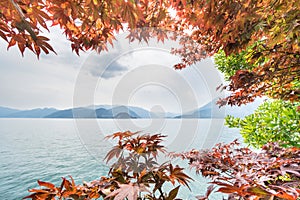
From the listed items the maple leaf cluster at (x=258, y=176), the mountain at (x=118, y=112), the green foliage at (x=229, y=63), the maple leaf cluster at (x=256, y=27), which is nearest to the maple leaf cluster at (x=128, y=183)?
the maple leaf cluster at (x=258, y=176)

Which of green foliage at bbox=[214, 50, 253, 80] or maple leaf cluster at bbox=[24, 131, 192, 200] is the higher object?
→ green foliage at bbox=[214, 50, 253, 80]

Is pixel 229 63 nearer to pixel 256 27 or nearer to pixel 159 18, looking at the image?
pixel 159 18

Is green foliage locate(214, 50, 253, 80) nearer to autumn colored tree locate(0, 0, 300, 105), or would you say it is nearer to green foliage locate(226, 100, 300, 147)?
green foliage locate(226, 100, 300, 147)

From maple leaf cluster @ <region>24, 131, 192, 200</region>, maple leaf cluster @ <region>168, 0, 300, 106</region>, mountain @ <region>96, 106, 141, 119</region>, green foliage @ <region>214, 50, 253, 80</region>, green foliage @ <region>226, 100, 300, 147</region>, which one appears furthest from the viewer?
green foliage @ <region>214, 50, 253, 80</region>

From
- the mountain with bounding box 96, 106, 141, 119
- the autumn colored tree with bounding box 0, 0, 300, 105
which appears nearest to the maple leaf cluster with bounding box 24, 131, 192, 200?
the autumn colored tree with bounding box 0, 0, 300, 105

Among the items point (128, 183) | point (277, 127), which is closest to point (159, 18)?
point (128, 183)

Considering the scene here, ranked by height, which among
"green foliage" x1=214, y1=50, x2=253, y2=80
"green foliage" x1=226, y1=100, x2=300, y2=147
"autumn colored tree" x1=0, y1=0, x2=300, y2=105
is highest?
"green foliage" x1=214, y1=50, x2=253, y2=80

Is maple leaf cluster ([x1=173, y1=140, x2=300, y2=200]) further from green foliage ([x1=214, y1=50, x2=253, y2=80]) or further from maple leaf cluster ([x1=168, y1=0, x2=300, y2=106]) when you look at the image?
green foliage ([x1=214, y1=50, x2=253, y2=80])

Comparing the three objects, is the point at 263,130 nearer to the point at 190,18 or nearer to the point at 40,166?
the point at 190,18

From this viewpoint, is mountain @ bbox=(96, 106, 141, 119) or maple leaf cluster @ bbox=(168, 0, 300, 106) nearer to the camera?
maple leaf cluster @ bbox=(168, 0, 300, 106)

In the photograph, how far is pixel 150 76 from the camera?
9.59 feet

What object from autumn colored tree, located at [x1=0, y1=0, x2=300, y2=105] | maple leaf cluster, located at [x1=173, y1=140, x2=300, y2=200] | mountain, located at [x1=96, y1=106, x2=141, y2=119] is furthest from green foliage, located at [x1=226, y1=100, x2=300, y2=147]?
mountain, located at [x1=96, y1=106, x2=141, y2=119]

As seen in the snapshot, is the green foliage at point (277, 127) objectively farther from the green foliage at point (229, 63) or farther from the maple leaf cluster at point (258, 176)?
the maple leaf cluster at point (258, 176)

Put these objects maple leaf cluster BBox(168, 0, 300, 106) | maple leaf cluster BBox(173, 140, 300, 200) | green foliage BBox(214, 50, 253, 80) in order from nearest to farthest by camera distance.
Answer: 1. maple leaf cluster BBox(173, 140, 300, 200)
2. maple leaf cluster BBox(168, 0, 300, 106)
3. green foliage BBox(214, 50, 253, 80)
